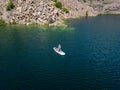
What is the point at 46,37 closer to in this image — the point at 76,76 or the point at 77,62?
the point at 77,62

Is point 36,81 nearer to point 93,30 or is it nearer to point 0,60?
point 0,60

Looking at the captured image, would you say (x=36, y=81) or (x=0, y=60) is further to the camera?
(x=0, y=60)

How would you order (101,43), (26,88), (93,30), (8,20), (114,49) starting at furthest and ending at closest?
(8,20)
(93,30)
(101,43)
(114,49)
(26,88)

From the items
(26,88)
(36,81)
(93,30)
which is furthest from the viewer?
(93,30)

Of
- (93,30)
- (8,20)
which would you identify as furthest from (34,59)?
(8,20)

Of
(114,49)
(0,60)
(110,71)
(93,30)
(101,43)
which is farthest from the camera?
(93,30)

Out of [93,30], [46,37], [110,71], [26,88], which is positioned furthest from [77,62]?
[93,30]
